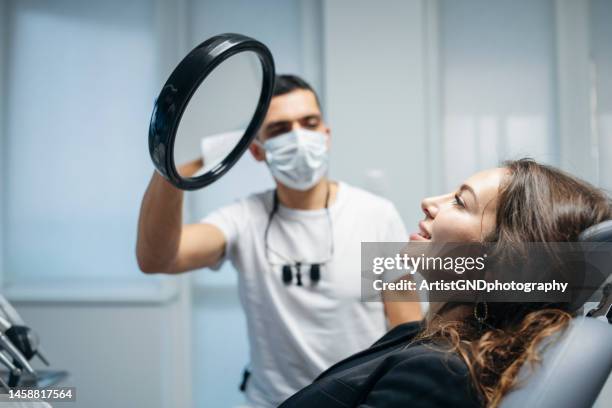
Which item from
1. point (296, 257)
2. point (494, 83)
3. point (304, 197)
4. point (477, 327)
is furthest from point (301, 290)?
point (494, 83)

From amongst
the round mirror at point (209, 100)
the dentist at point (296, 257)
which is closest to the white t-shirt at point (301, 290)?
the dentist at point (296, 257)

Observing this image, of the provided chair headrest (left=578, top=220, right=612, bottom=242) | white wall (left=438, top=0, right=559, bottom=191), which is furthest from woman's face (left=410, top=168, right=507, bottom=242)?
white wall (left=438, top=0, right=559, bottom=191)

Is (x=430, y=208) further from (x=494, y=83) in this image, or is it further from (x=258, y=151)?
(x=494, y=83)

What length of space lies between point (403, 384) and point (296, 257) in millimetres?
706

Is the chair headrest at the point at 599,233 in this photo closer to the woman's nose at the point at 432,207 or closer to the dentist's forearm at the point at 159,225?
the woman's nose at the point at 432,207

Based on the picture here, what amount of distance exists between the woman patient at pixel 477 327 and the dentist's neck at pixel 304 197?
524 mm

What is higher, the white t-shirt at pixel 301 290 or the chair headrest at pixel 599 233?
the chair headrest at pixel 599 233

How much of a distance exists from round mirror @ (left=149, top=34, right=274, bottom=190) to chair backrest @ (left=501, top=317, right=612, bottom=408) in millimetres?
697

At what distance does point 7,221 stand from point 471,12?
7.03 feet

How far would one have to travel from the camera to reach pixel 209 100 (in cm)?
123

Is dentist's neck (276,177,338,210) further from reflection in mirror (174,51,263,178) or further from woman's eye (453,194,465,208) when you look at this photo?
woman's eye (453,194,465,208)

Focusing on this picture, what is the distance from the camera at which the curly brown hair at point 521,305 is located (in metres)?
0.71

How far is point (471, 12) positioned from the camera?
6.68 feet

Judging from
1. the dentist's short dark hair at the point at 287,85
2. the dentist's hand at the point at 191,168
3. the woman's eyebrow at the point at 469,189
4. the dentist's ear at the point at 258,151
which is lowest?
the woman's eyebrow at the point at 469,189
